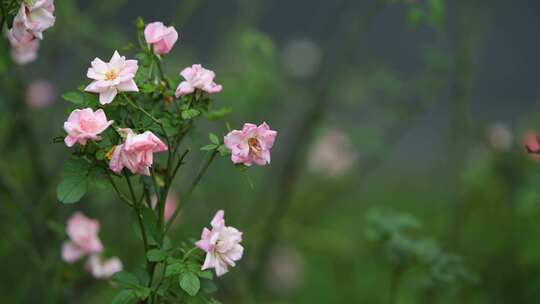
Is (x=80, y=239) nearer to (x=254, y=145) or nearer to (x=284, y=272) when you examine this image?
(x=254, y=145)

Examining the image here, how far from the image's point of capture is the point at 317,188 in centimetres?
335

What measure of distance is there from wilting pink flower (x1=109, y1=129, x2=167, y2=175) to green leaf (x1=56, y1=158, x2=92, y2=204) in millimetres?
72

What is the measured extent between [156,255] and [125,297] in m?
0.09

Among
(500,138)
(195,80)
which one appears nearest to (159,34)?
(195,80)

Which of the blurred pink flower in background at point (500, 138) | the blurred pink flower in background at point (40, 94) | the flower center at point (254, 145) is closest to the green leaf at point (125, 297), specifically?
the flower center at point (254, 145)

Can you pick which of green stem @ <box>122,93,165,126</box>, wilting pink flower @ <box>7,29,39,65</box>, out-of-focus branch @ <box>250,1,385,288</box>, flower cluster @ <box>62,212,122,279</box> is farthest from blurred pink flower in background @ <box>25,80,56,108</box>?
green stem @ <box>122,93,165,126</box>

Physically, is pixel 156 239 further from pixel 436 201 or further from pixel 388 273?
pixel 436 201

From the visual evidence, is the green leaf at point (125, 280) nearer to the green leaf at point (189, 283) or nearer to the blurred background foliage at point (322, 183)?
the green leaf at point (189, 283)

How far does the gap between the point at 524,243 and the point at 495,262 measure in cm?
22

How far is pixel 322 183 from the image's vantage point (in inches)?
129

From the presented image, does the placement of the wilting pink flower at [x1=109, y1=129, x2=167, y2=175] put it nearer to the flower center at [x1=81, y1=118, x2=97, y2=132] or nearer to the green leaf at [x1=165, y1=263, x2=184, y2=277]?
the flower center at [x1=81, y1=118, x2=97, y2=132]

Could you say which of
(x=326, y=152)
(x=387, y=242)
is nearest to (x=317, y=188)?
(x=326, y=152)

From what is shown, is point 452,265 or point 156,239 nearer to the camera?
point 156,239

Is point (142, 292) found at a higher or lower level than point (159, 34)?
lower
